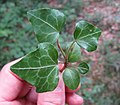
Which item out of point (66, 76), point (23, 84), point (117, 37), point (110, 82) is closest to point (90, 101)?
point (110, 82)

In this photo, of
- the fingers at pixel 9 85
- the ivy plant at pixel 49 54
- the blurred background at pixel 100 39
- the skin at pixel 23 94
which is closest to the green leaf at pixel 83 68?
the ivy plant at pixel 49 54

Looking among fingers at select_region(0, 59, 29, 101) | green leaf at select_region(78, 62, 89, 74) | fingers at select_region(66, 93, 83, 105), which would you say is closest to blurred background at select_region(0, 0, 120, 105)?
fingers at select_region(66, 93, 83, 105)

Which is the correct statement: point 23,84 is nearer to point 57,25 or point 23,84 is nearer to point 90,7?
point 57,25

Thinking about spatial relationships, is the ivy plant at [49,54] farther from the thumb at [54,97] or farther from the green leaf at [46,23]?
the thumb at [54,97]

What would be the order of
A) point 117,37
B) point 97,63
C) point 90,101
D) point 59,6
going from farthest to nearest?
point 59,6 < point 117,37 < point 97,63 < point 90,101

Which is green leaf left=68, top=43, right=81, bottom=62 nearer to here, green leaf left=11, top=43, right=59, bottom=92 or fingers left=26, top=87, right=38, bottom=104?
green leaf left=11, top=43, right=59, bottom=92

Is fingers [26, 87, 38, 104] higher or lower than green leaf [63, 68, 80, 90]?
lower
